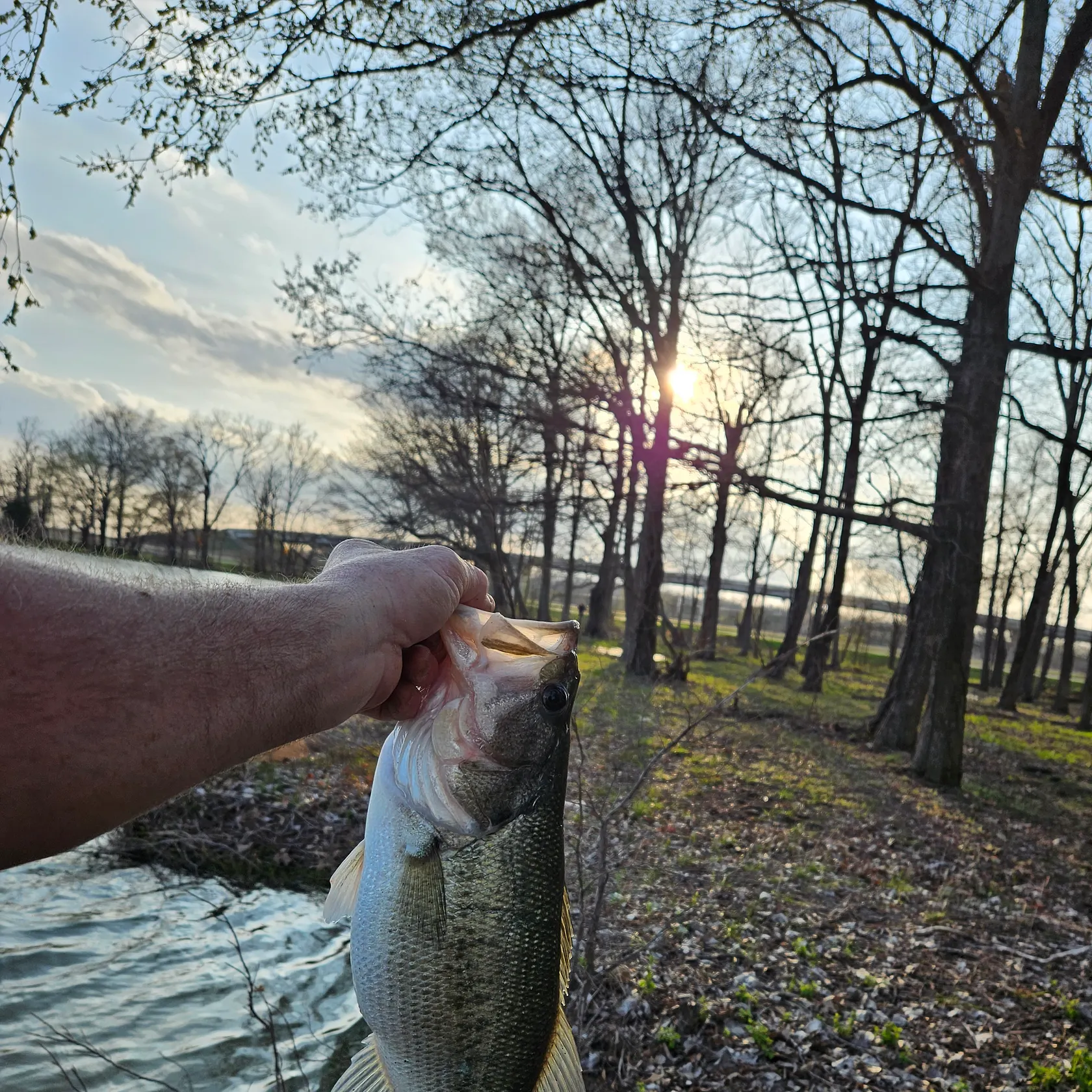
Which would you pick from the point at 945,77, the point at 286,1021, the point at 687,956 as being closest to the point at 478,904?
the point at 286,1021

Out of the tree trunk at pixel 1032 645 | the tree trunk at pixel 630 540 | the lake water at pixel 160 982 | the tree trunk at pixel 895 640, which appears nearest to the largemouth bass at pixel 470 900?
the lake water at pixel 160 982

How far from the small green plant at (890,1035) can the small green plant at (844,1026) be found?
18 centimetres

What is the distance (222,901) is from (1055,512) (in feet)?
86.4

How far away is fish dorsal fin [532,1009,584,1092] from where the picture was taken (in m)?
1.96

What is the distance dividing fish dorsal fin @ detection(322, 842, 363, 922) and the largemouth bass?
16 mm

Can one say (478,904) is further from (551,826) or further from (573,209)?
(573,209)

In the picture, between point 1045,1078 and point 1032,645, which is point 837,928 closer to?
point 1045,1078

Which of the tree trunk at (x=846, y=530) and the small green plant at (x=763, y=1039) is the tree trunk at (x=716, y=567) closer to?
the tree trunk at (x=846, y=530)

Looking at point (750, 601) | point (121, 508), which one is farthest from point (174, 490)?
point (750, 601)

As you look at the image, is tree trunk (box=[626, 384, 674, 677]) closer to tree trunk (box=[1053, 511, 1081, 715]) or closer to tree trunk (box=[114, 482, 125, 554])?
tree trunk (box=[1053, 511, 1081, 715])

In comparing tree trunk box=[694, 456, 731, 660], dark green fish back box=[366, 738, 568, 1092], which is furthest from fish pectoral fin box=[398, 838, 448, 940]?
tree trunk box=[694, 456, 731, 660]

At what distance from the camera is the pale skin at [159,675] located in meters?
1.33

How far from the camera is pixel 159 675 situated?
1.50m

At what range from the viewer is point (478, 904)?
6.12 feet
